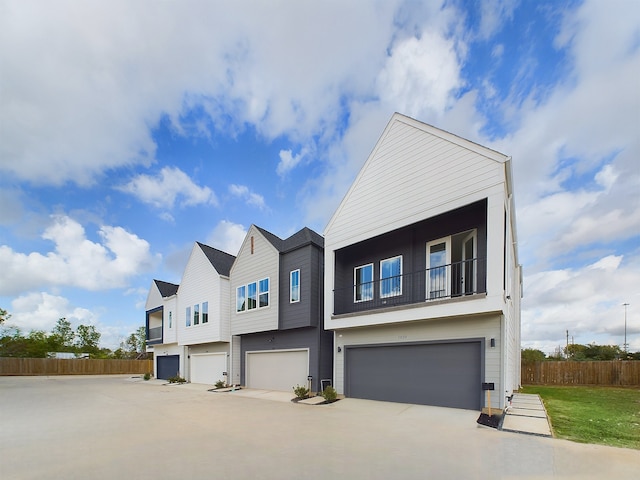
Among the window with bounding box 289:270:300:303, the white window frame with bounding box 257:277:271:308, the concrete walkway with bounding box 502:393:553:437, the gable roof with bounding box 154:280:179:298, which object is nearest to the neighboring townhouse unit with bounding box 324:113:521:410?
the concrete walkway with bounding box 502:393:553:437

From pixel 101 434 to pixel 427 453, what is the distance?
6.81m

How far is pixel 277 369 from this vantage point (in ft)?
50.6

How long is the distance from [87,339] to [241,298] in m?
41.1

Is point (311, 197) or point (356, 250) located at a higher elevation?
point (311, 197)

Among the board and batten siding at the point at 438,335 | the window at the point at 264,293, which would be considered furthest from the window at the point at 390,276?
the window at the point at 264,293

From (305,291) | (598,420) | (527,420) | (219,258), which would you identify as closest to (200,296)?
(219,258)

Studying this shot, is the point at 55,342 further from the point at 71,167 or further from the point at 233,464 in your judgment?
the point at 233,464

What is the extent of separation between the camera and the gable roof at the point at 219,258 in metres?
19.8

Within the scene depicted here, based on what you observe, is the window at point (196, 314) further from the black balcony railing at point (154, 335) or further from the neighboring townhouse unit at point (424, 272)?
the neighboring townhouse unit at point (424, 272)

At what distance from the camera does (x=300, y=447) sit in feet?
19.2

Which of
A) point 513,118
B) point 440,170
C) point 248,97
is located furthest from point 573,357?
point 248,97

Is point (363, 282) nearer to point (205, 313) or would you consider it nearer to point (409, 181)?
point (409, 181)

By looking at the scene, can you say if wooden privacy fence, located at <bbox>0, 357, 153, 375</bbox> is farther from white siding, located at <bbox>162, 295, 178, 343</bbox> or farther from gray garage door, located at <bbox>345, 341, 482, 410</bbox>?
gray garage door, located at <bbox>345, 341, 482, 410</bbox>

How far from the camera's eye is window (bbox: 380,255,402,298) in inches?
473
